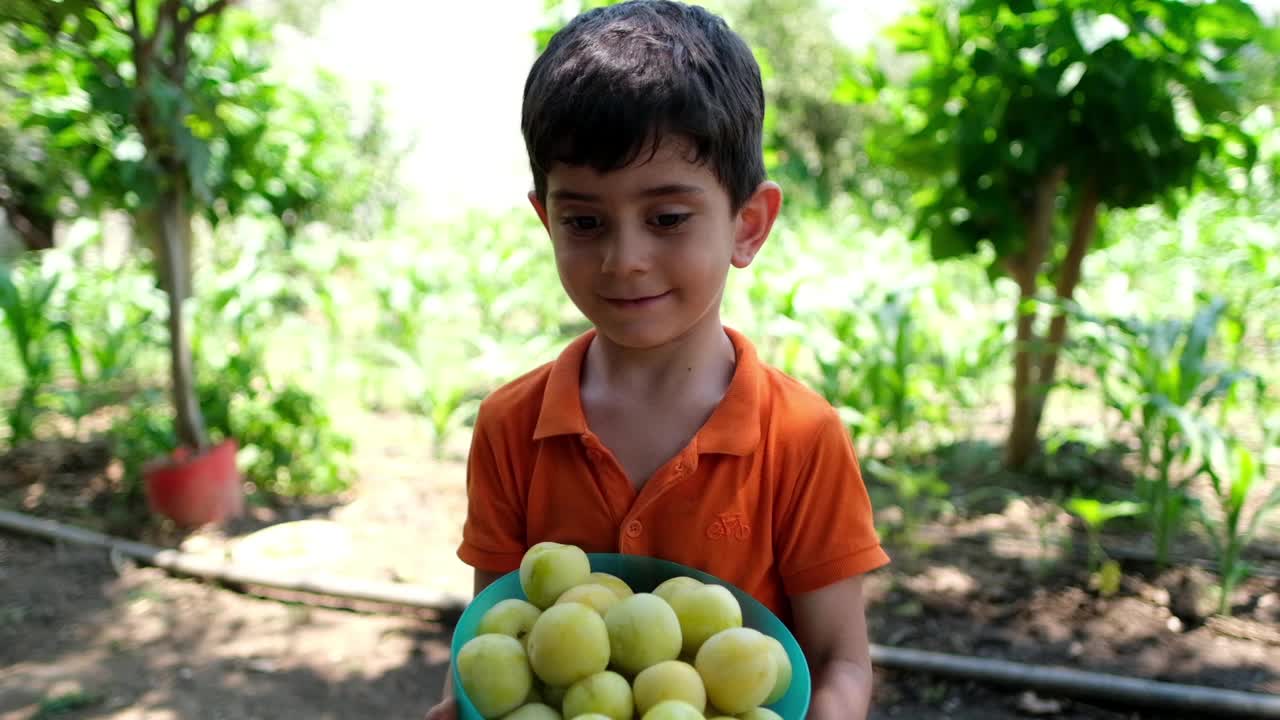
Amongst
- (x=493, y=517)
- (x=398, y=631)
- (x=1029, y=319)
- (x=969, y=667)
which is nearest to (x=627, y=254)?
(x=493, y=517)

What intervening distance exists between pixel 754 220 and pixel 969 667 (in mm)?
2018

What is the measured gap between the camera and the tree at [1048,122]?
3.30 meters

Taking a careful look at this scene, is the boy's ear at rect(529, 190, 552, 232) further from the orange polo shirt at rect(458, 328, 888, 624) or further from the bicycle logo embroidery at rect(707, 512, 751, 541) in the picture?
the bicycle logo embroidery at rect(707, 512, 751, 541)

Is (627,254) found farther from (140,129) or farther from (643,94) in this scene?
(140,129)

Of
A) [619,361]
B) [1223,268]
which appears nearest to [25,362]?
[619,361]

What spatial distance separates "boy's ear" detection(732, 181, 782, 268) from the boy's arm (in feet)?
1.58

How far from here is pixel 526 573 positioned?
3.46ft

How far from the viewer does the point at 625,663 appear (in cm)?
96

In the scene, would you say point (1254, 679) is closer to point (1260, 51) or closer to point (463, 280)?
point (1260, 51)

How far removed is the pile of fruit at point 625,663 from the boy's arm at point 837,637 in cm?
25

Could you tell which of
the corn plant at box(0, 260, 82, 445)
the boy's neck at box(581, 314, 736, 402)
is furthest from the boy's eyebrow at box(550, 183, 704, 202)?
the corn plant at box(0, 260, 82, 445)

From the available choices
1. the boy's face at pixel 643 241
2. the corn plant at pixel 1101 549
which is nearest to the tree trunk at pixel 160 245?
the boy's face at pixel 643 241

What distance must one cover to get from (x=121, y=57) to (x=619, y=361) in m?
4.09

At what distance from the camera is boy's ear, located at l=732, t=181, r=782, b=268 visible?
51.7 inches
